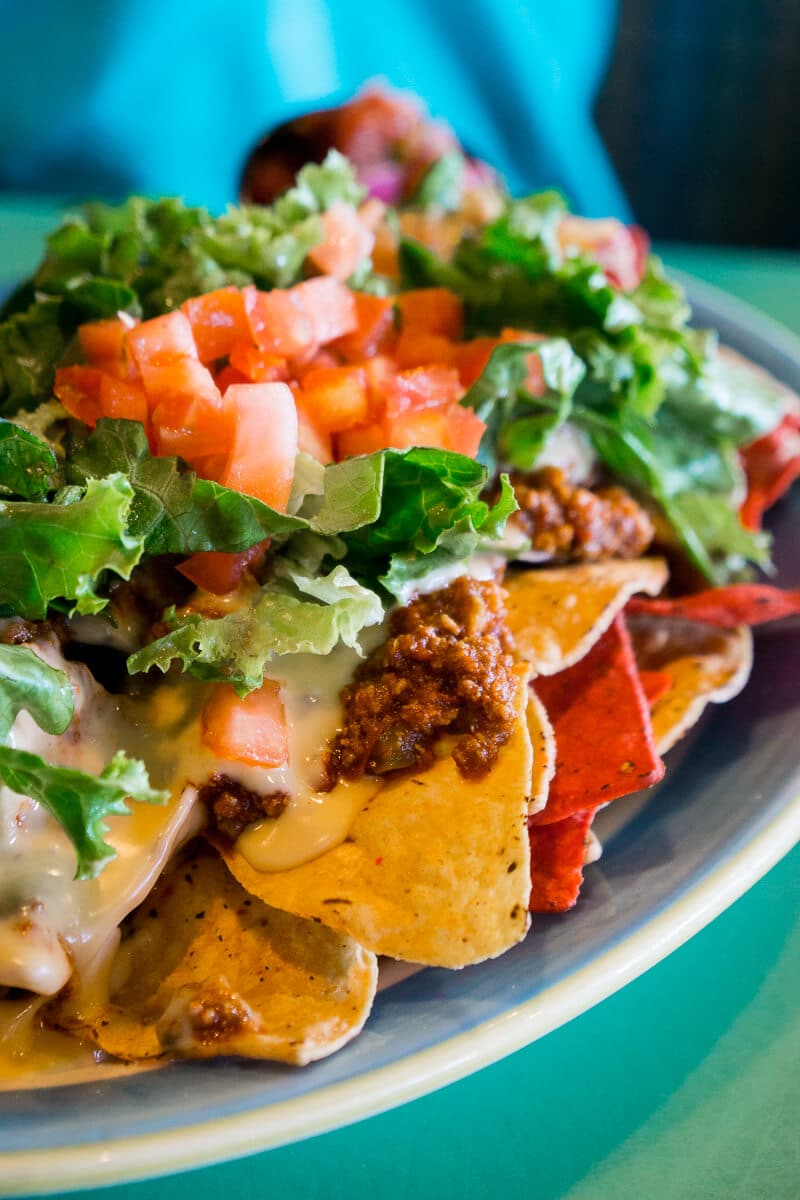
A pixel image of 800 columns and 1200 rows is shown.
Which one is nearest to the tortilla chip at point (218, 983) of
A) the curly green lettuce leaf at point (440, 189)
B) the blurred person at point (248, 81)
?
the curly green lettuce leaf at point (440, 189)

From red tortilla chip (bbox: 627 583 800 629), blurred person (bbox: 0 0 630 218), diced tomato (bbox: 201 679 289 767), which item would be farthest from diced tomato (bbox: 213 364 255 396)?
blurred person (bbox: 0 0 630 218)

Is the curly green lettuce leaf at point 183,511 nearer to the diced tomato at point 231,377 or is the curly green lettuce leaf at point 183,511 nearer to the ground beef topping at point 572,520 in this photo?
the diced tomato at point 231,377

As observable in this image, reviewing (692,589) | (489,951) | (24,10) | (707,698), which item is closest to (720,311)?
(692,589)

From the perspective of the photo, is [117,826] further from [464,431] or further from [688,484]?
[688,484]

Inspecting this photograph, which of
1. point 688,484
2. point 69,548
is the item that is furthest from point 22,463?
point 688,484

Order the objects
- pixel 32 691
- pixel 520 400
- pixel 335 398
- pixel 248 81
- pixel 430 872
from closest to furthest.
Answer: pixel 32 691 → pixel 430 872 → pixel 335 398 → pixel 520 400 → pixel 248 81

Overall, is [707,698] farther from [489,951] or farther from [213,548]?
[213,548]

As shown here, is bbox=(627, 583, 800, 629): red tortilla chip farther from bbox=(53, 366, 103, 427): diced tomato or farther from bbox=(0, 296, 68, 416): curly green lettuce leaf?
bbox=(0, 296, 68, 416): curly green lettuce leaf
